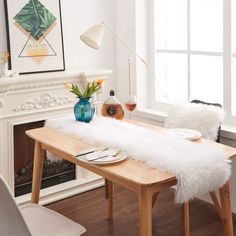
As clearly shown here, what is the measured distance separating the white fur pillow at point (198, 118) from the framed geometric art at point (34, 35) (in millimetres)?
1169

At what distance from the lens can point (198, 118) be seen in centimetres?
313

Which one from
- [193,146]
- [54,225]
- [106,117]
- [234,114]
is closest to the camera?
[54,225]

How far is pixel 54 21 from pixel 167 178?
219 cm

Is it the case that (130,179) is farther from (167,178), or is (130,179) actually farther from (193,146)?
(193,146)

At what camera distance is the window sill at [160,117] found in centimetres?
329

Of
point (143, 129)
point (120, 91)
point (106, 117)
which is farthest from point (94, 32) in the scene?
point (120, 91)

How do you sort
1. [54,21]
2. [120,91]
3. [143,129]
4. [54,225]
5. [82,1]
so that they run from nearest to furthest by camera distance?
[54,225] → [143,129] → [54,21] → [82,1] → [120,91]

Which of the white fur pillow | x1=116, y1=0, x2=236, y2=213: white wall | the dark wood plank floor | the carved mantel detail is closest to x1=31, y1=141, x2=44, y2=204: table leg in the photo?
the dark wood plank floor

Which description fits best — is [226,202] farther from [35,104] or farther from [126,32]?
[126,32]

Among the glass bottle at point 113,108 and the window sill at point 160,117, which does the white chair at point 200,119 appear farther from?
the glass bottle at point 113,108

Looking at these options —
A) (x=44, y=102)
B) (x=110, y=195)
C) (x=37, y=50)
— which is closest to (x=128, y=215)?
(x=110, y=195)

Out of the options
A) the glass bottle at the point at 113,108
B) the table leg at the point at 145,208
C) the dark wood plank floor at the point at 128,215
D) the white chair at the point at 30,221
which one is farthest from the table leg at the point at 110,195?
the table leg at the point at 145,208

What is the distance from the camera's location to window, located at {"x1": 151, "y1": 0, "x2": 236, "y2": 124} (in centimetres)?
343

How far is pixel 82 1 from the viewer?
400cm
